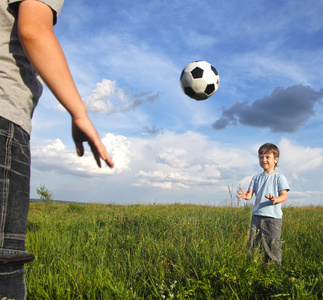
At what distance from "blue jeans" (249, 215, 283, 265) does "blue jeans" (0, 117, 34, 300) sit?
13.2 feet

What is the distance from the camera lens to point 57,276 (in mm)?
3221

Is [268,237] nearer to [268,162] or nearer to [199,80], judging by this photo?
[268,162]

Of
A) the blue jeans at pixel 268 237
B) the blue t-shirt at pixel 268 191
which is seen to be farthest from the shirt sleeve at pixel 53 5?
the blue t-shirt at pixel 268 191

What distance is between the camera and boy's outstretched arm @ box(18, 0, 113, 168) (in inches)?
54.1

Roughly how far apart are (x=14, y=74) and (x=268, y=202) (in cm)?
454

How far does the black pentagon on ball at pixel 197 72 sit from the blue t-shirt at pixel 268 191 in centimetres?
210

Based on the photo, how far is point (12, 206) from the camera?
1.39 meters

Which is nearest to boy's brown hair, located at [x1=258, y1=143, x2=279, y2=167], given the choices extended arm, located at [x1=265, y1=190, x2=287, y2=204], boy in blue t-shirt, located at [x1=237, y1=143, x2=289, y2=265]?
boy in blue t-shirt, located at [x1=237, y1=143, x2=289, y2=265]

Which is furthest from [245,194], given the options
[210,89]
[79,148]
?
[79,148]

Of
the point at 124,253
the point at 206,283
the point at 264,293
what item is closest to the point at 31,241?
the point at 124,253

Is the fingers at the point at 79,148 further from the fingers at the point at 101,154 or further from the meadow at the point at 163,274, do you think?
the meadow at the point at 163,274

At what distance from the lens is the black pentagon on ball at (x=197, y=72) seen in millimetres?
5445

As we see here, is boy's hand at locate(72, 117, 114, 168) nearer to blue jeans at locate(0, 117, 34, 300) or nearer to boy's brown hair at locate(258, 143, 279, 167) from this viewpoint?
blue jeans at locate(0, 117, 34, 300)

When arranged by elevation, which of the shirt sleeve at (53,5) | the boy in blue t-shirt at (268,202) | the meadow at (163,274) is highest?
the shirt sleeve at (53,5)
